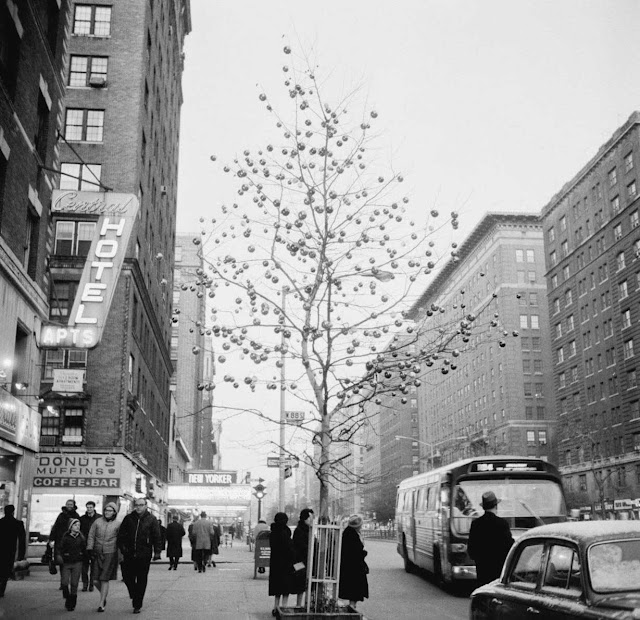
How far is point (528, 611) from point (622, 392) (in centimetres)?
7142

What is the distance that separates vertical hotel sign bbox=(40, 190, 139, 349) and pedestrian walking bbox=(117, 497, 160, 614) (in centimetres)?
662

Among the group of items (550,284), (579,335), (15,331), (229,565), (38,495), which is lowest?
(229,565)

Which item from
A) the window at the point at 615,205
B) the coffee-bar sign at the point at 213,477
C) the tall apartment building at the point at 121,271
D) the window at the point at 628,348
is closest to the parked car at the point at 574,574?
the tall apartment building at the point at 121,271

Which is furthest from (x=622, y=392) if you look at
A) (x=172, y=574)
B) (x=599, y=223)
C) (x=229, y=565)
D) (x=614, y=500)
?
(x=172, y=574)

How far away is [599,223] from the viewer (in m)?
81.0

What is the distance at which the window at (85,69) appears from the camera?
41781 millimetres

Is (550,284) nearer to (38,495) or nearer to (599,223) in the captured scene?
(599,223)

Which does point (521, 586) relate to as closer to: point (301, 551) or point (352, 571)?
point (352, 571)

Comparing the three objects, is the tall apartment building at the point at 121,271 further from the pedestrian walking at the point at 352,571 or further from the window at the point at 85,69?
the pedestrian walking at the point at 352,571

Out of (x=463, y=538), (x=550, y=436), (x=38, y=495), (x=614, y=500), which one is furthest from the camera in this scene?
(x=550, y=436)

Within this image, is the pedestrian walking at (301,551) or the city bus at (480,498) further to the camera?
the city bus at (480,498)

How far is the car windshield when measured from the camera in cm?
581

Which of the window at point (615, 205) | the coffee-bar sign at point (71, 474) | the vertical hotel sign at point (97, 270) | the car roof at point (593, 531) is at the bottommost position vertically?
the car roof at point (593, 531)

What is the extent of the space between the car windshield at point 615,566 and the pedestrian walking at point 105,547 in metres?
10.3
